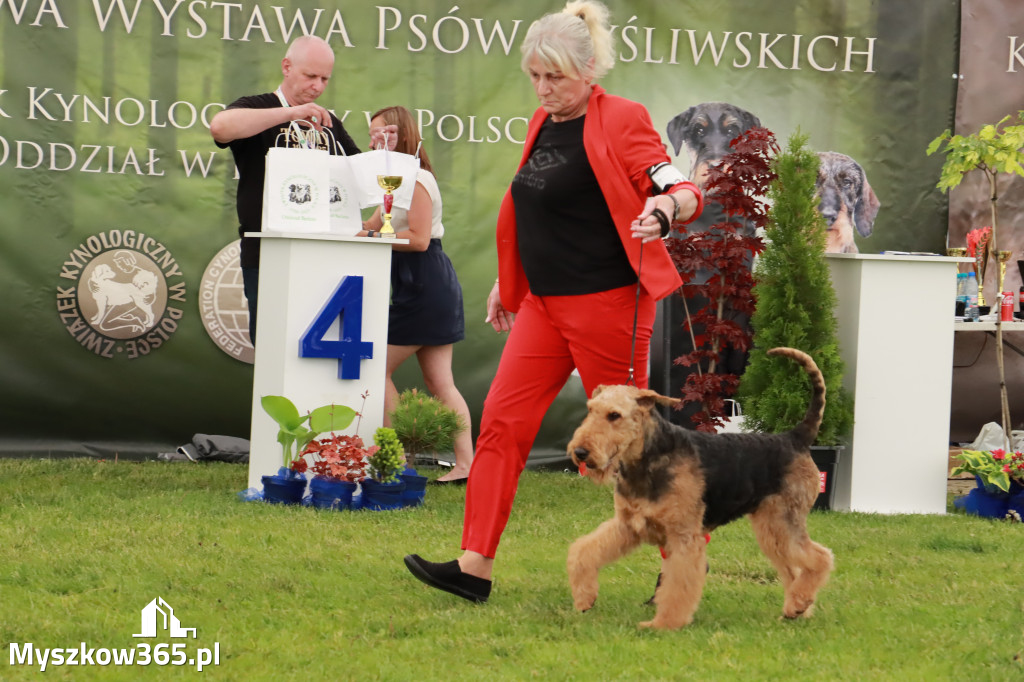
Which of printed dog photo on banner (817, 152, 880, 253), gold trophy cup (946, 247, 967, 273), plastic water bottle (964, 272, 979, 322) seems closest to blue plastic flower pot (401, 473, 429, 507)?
printed dog photo on banner (817, 152, 880, 253)

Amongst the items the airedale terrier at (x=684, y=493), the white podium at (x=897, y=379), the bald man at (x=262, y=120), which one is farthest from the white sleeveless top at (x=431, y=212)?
the airedale terrier at (x=684, y=493)

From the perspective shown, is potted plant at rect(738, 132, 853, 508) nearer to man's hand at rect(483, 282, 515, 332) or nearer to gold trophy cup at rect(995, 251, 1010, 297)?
gold trophy cup at rect(995, 251, 1010, 297)

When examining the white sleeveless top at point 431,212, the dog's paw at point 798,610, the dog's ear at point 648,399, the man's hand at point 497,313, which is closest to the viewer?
the dog's ear at point 648,399

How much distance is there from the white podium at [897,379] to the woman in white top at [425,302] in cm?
210

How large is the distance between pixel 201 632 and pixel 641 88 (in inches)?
198

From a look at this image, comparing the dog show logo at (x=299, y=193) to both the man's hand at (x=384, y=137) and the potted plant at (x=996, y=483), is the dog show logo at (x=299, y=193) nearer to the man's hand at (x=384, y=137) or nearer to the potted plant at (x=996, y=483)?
the man's hand at (x=384, y=137)

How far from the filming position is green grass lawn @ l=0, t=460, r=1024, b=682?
3.35 metres

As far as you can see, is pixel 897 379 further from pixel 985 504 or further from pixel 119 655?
pixel 119 655

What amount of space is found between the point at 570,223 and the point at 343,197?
238cm

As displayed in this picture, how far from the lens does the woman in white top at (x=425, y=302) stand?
6527 mm

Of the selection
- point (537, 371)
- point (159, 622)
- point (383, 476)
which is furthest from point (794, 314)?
point (159, 622)

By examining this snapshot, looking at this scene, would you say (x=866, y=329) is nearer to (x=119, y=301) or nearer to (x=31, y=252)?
(x=119, y=301)

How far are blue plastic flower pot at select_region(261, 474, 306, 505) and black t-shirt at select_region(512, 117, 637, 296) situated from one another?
7.45 ft

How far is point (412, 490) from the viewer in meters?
5.93
